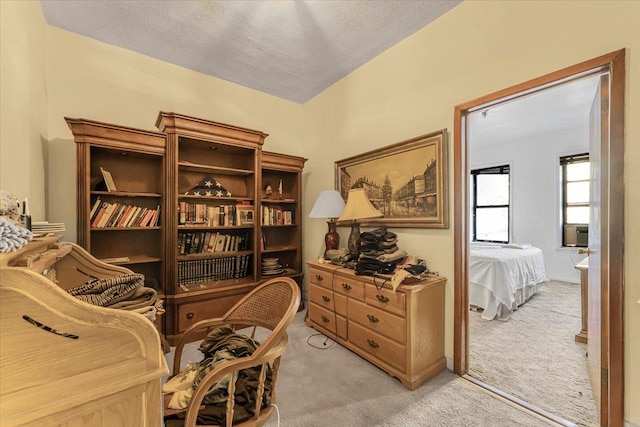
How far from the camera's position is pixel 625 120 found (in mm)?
1392

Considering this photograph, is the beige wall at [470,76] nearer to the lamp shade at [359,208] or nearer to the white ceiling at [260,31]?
the white ceiling at [260,31]

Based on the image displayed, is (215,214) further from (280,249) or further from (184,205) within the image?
(280,249)

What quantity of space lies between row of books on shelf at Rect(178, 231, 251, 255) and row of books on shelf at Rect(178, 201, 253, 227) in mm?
173

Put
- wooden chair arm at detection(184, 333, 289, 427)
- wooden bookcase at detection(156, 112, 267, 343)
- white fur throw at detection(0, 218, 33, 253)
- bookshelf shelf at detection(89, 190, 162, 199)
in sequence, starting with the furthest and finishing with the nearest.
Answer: wooden bookcase at detection(156, 112, 267, 343) < bookshelf shelf at detection(89, 190, 162, 199) < wooden chair arm at detection(184, 333, 289, 427) < white fur throw at detection(0, 218, 33, 253)

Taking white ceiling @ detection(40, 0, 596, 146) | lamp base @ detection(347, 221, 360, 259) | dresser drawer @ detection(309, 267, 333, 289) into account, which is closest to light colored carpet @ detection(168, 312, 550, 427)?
dresser drawer @ detection(309, 267, 333, 289)

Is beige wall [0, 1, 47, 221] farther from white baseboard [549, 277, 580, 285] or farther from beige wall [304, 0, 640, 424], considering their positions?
white baseboard [549, 277, 580, 285]

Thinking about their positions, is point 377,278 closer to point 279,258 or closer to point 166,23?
point 279,258

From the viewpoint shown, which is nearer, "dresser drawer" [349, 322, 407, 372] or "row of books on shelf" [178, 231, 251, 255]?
"dresser drawer" [349, 322, 407, 372]

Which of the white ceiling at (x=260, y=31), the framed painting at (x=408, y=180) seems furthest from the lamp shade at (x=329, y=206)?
the white ceiling at (x=260, y=31)

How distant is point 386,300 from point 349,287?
400mm

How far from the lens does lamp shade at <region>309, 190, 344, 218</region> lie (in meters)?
2.65

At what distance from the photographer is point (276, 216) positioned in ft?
11.1

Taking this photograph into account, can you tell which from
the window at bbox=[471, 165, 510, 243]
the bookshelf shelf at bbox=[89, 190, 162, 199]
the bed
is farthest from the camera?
the window at bbox=[471, 165, 510, 243]

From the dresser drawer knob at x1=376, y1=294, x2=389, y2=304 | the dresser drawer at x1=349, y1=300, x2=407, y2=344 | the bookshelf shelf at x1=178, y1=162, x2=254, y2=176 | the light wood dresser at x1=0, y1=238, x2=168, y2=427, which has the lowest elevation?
the dresser drawer at x1=349, y1=300, x2=407, y2=344
